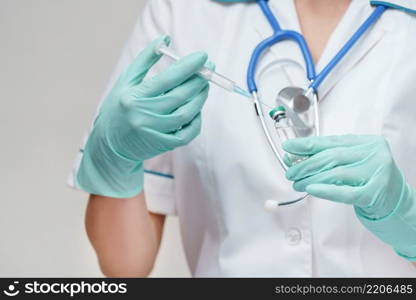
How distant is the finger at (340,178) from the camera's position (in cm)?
106

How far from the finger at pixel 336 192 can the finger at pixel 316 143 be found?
6 cm

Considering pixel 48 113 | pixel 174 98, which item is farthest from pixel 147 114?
pixel 48 113

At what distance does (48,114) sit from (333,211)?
3.37ft

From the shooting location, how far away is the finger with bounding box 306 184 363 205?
1.04 m

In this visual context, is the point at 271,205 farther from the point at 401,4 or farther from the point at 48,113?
the point at 48,113

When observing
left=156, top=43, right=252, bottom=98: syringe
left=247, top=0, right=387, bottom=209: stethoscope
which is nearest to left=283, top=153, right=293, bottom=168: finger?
left=247, top=0, right=387, bottom=209: stethoscope

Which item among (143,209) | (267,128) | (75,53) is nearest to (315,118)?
(267,128)

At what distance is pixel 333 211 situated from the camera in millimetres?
1222

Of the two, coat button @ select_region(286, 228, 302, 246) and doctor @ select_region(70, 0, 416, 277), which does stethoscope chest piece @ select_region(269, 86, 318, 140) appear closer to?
doctor @ select_region(70, 0, 416, 277)

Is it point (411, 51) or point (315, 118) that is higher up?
point (411, 51)

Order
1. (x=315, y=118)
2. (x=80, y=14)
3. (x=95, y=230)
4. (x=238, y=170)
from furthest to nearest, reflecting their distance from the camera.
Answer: (x=80, y=14)
(x=95, y=230)
(x=238, y=170)
(x=315, y=118)

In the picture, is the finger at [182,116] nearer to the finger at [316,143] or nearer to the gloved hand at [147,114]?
the gloved hand at [147,114]

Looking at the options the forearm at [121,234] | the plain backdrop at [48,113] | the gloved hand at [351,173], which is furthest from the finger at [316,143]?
the plain backdrop at [48,113]

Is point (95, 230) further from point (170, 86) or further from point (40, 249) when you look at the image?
point (40, 249)
